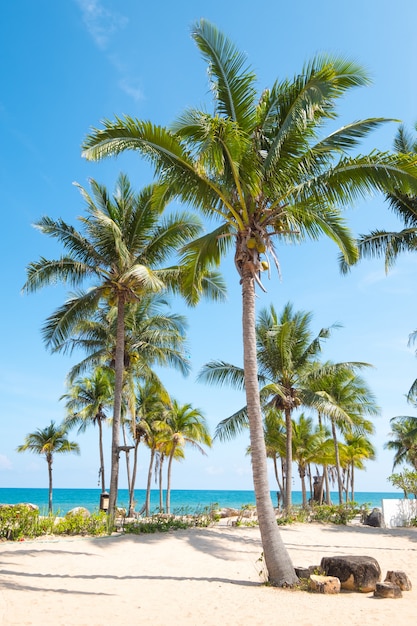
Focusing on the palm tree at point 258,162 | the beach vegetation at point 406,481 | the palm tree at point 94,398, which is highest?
the palm tree at point 258,162

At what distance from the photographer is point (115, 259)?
16672 millimetres

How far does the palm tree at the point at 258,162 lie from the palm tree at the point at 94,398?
20574mm

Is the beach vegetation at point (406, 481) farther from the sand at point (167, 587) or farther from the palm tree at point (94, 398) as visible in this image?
the palm tree at point (94, 398)

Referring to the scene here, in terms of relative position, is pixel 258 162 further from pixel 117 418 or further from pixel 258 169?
pixel 117 418

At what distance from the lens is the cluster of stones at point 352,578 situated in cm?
828

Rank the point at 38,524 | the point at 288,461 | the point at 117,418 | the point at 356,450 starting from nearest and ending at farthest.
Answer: the point at 38,524, the point at 117,418, the point at 288,461, the point at 356,450

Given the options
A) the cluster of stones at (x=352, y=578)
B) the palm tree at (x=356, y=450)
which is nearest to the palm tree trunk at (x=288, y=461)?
the cluster of stones at (x=352, y=578)

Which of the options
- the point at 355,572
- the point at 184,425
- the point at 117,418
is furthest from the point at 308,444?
the point at 355,572

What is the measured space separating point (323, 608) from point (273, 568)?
1364mm

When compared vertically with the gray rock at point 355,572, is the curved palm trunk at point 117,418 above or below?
above

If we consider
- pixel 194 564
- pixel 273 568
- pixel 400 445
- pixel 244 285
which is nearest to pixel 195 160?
pixel 244 285

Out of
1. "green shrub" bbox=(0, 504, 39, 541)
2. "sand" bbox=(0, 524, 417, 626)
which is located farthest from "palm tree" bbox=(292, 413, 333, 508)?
"green shrub" bbox=(0, 504, 39, 541)

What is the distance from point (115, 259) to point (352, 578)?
11410 millimetres

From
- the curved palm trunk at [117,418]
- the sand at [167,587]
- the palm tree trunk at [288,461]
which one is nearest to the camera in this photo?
the sand at [167,587]
